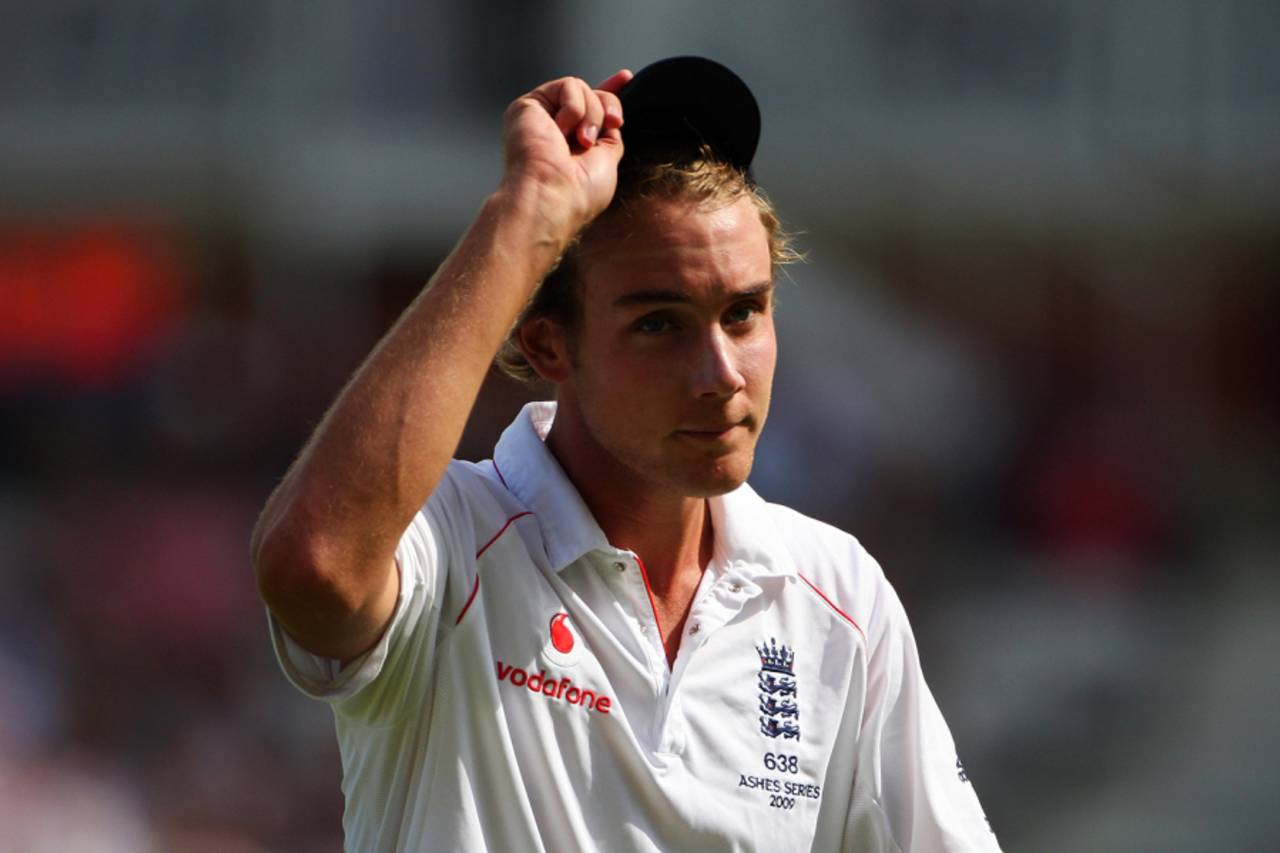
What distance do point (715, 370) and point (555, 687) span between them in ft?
1.60

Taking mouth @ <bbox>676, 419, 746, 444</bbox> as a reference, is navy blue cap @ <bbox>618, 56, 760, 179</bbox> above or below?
above

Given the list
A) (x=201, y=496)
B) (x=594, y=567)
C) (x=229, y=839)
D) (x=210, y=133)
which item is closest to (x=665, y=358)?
(x=594, y=567)

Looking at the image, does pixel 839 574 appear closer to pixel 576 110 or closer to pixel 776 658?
pixel 776 658

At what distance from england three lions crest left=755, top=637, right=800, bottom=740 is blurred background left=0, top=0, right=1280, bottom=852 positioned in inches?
193

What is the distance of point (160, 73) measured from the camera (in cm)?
913

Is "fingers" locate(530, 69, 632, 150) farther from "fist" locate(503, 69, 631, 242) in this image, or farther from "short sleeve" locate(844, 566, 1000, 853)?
"short sleeve" locate(844, 566, 1000, 853)

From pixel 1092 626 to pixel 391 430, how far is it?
262 inches

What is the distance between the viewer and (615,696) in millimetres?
2221

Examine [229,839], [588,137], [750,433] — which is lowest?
[229,839]

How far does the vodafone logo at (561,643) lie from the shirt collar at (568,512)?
0.08 meters

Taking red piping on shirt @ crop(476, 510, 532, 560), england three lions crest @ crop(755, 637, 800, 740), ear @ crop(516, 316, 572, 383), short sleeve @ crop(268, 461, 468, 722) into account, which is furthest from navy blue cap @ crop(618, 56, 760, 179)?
A: england three lions crest @ crop(755, 637, 800, 740)

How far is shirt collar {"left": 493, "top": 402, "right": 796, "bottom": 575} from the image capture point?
2311 mm

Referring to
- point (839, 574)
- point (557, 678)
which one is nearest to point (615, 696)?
point (557, 678)

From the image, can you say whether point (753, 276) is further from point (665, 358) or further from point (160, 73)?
point (160, 73)
